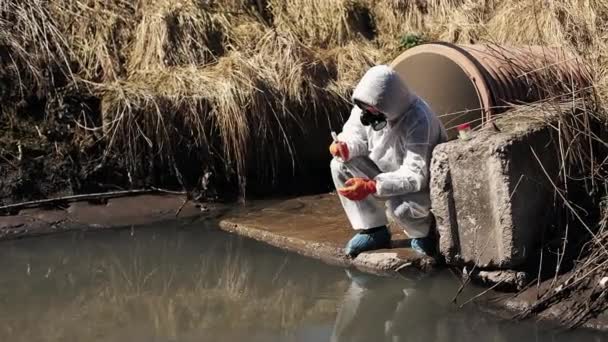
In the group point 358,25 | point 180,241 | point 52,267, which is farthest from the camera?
point 358,25

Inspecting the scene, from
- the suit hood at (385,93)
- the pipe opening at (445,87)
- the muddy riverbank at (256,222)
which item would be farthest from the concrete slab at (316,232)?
the pipe opening at (445,87)

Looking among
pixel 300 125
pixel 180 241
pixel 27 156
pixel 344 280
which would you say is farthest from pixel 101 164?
pixel 344 280

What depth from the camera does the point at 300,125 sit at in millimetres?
6062

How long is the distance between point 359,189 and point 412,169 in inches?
10.5

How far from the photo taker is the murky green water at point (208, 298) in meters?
3.81

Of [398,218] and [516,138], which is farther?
[398,218]

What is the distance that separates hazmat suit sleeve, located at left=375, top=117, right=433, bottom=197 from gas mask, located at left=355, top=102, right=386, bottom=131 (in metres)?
0.13

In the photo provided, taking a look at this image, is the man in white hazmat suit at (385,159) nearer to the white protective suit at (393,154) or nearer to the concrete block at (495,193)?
the white protective suit at (393,154)

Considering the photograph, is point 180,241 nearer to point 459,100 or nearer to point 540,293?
point 459,100

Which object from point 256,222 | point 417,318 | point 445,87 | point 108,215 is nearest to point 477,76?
point 445,87

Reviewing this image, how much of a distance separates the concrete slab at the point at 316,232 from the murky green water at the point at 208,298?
0.27 ft

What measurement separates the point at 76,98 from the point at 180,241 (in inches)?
54.2

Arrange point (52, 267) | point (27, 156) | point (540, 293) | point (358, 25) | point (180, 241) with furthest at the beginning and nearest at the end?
point (358, 25) → point (27, 156) → point (180, 241) → point (52, 267) → point (540, 293)

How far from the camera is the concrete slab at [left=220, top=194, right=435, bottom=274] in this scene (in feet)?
14.5
